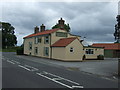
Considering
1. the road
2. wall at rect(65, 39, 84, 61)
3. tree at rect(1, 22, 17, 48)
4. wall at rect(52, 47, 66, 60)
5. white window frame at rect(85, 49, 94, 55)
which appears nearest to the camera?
the road

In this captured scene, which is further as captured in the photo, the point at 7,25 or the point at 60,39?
the point at 7,25

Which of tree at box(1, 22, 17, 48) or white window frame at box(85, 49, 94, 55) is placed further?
→ tree at box(1, 22, 17, 48)

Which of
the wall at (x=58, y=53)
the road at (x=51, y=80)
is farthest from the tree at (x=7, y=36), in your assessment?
the road at (x=51, y=80)

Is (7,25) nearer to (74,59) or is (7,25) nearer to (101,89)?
(74,59)

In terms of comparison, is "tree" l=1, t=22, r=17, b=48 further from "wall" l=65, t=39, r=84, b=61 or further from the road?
the road

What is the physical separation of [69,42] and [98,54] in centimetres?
1040

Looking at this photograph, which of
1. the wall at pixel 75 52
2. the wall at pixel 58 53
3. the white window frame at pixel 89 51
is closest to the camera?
the wall at pixel 75 52

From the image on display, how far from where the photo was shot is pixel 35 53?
43156 mm

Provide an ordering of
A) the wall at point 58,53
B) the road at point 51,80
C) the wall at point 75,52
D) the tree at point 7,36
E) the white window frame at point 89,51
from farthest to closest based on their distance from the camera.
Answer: the tree at point 7,36, the white window frame at point 89,51, the wall at point 58,53, the wall at point 75,52, the road at point 51,80

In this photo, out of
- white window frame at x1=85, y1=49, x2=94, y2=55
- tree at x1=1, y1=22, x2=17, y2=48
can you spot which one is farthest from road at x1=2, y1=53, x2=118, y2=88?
tree at x1=1, y1=22, x2=17, y2=48

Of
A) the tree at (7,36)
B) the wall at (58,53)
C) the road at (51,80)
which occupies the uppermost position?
the tree at (7,36)

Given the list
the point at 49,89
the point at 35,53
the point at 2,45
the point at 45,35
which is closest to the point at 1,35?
the point at 2,45

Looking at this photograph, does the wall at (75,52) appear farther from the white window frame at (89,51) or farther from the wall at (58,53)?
the white window frame at (89,51)

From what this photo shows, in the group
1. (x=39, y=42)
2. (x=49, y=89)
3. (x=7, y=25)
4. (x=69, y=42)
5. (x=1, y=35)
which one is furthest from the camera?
(x=7, y=25)
